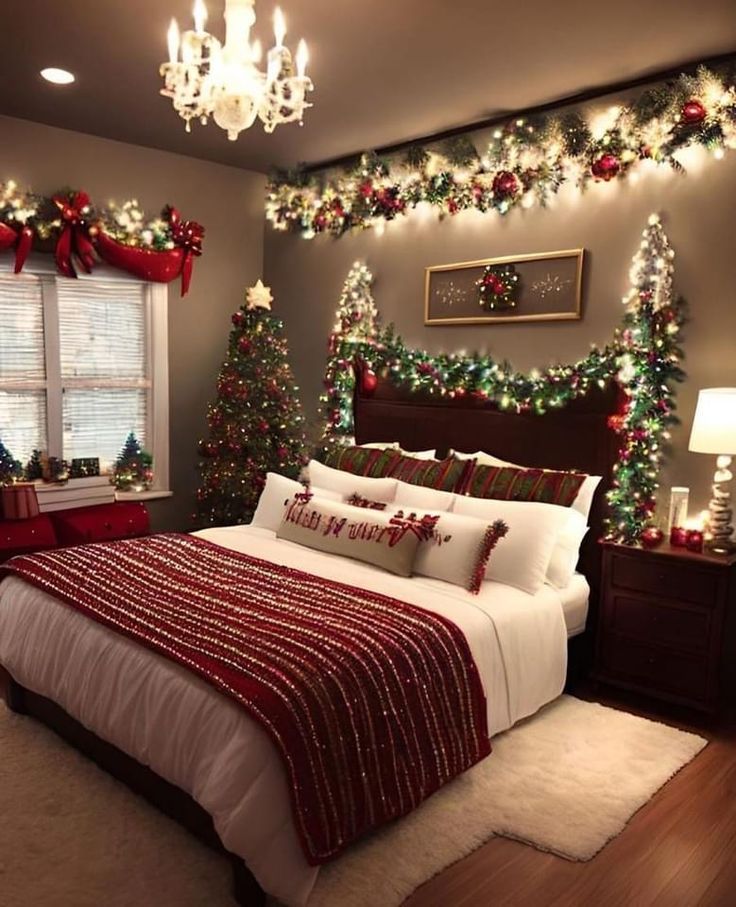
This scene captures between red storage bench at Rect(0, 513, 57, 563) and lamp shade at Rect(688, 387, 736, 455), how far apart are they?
364 cm

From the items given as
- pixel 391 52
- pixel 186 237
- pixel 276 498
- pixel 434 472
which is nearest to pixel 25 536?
pixel 276 498

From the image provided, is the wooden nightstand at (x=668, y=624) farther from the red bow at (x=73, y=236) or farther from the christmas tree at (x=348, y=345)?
the red bow at (x=73, y=236)

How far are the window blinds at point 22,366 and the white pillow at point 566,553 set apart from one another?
3366 mm

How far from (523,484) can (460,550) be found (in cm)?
69

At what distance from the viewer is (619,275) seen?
12.5 feet

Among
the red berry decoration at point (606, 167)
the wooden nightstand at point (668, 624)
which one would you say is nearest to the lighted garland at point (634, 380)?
the wooden nightstand at point (668, 624)

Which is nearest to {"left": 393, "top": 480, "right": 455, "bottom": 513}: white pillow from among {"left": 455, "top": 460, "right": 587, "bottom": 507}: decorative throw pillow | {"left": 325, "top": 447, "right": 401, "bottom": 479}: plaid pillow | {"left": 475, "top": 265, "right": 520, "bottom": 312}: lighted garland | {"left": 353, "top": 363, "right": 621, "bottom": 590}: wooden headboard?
{"left": 455, "top": 460, "right": 587, "bottom": 507}: decorative throw pillow

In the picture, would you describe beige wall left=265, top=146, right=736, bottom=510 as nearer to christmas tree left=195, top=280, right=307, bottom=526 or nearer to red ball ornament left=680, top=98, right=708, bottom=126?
red ball ornament left=680, top=98, right=708, bottom=126

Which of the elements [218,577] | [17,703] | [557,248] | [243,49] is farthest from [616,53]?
[17,703]

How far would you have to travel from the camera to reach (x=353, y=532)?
3607mm

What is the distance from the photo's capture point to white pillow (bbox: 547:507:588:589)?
11.5 feet

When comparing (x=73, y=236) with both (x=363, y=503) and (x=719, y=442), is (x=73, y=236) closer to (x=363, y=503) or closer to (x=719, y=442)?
(x=363, y=503)

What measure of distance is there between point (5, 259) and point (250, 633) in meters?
3.19

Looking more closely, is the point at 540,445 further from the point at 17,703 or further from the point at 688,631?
the point at 17,703
